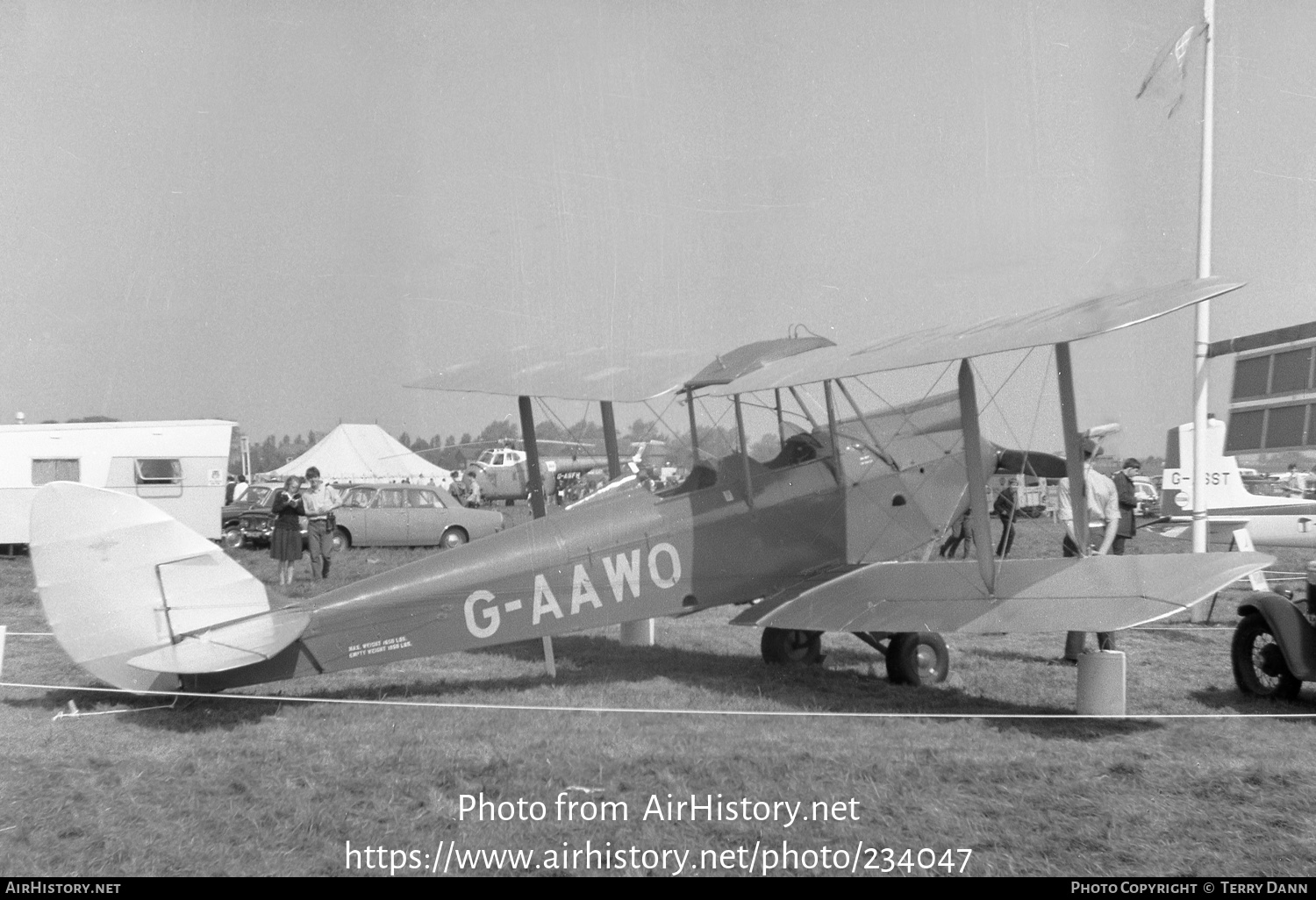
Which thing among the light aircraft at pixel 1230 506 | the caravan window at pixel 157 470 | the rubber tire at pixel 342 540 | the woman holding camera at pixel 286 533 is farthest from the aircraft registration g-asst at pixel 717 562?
the caravan window at pixel 157 470

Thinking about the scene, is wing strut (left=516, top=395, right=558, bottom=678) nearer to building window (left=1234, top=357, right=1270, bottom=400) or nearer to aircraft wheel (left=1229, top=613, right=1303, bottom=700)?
aircraft wheel (left=1229, top=613, right=1303, bottom=700)

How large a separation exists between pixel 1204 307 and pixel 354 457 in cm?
2072

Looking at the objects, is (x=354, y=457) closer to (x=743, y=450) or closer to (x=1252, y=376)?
(x=743, y=450)

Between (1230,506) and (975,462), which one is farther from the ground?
(975,462)

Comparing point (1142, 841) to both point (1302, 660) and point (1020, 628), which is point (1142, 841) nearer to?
point (1020, 628)

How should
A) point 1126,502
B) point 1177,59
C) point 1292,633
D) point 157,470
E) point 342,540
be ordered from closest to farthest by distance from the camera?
1. point 1292,633
2. point 1177,59
3. point 1126,502
4. point 157,470
5. point 342,540

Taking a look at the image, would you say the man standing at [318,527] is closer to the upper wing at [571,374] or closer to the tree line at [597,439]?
the tree line at [597,439]

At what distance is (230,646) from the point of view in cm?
605

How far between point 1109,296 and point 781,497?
9.00 feet

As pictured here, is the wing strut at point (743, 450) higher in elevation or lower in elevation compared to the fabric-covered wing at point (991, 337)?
lower

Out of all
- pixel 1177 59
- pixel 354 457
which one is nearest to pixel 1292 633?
pixel 1177 59

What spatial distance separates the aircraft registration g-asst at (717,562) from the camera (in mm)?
5770

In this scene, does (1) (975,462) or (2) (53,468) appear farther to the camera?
(2) (53,468)

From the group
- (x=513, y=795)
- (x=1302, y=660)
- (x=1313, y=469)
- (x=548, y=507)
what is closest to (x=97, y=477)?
(x=548, y=507)
